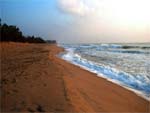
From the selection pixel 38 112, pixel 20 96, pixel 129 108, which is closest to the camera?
pixel 38 112

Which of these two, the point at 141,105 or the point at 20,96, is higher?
the point at 20,96

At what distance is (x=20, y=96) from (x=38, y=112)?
1.05 m

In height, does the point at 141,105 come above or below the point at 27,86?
below

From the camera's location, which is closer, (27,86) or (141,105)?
(27,86)

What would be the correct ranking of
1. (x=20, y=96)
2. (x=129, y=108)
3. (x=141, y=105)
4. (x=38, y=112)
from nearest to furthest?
(x=38, y=112), (x=20, y=96), (x=129, y=108), (x=141, y=105)

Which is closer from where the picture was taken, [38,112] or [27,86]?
[38,112]

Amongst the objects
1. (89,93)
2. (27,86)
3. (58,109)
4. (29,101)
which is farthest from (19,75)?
(58,109)

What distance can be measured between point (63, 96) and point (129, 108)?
1.66m

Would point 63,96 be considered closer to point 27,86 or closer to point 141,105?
point 27,86

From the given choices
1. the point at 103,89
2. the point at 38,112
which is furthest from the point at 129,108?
the point at 38,112

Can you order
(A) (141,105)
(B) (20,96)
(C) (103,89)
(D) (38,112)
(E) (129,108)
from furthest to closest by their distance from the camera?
(C) (103,89) → (A) (141,105) → (E) (129,108) → (B) (20,96) → (D) (38,112)

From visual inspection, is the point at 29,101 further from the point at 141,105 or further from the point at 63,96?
the point at 141,105

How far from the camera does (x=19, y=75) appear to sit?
7566 mm

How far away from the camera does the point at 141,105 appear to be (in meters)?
6.44
